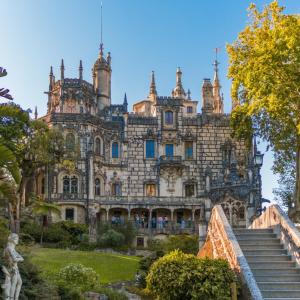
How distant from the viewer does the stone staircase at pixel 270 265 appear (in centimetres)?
1594

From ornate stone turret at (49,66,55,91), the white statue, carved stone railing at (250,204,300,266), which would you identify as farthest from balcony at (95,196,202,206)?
the white statue

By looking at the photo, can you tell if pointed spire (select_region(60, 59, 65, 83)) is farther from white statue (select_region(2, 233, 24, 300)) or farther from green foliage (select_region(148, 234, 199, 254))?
white statue (select_region(2, 233, 24, 300))

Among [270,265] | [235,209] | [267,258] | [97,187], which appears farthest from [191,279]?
[97,187]

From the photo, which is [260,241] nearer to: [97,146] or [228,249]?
[228,249]

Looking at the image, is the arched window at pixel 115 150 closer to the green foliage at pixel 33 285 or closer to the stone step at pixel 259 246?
the stone step at pixel 259 246

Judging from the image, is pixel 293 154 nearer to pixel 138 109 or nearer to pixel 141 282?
pixel 141 282

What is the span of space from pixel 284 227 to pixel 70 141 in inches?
1590

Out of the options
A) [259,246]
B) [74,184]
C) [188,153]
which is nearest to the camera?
[259,246]

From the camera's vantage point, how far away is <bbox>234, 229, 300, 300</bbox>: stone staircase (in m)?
15.9

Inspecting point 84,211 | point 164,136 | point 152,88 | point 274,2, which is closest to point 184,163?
point 164,136

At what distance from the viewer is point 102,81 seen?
64.8m

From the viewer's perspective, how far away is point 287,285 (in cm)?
1625

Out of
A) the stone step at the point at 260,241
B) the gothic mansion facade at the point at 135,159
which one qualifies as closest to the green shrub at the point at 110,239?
the gothic mansion facade at the point at 135,159

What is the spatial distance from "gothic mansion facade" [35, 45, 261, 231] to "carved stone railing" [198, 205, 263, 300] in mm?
34045
